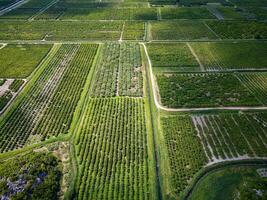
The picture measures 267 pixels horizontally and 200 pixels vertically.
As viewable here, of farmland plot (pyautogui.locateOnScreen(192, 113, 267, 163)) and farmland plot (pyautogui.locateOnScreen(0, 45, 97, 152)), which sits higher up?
farmland plot (pyautogui.locateOnScreen(0, 45, 97, 152))

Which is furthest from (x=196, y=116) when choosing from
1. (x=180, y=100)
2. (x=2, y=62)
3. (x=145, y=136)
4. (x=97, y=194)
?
(x=2, y=62)

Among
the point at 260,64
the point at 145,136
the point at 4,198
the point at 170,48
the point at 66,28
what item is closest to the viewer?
the point at 4,198

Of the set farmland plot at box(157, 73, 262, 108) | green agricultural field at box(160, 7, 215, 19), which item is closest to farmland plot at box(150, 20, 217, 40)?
green agricultural field at box(160, 7, 215, 19)

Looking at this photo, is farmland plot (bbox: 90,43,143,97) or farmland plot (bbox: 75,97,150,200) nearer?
farmland plot (bbox: 75,97,150,200)

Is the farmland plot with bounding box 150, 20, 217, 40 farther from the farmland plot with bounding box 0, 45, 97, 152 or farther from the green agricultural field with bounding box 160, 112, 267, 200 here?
the green agricultural field with bounding box 160, 112, 267, 200

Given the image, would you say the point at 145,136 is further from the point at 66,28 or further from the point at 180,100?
the point at 66,28

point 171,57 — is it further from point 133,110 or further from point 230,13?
point 230,13

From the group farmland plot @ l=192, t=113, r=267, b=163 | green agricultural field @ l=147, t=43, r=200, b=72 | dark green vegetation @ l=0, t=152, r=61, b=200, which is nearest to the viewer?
dark green vegetation @ l=0, t=152, r=61, b=200

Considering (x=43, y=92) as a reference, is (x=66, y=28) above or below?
above

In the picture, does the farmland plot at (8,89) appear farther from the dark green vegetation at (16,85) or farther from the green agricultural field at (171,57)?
the green agricultural field at (171,57)
